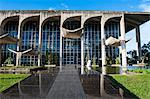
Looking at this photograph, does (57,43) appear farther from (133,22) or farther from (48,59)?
(133,22)

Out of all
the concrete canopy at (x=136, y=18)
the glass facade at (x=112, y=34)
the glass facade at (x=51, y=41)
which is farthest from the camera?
the glass facade at (x=112, y=34)

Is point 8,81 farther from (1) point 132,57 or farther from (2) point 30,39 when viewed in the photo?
(1) point 132,57

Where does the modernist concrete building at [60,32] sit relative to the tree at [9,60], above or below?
above

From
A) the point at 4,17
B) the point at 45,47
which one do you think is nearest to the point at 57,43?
the point at 45,47

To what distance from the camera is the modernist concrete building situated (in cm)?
3662

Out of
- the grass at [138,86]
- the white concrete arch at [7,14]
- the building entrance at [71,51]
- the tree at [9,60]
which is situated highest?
the white concrete arch at [7,14]

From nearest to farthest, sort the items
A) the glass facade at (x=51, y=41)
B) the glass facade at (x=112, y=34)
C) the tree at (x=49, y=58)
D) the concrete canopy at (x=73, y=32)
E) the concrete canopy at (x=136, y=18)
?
the concrete canopy at (x=73, y=32), the concrete canopy at (x=136, y=18), the tree at (x=49, y=58), the glass facade at (x=51, y=41), the glass facade at (x=112, y=34)

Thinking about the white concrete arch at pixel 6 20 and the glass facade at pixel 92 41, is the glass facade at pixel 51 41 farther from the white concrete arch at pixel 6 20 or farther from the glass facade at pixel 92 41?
the white concrete arch at pixel 6 20

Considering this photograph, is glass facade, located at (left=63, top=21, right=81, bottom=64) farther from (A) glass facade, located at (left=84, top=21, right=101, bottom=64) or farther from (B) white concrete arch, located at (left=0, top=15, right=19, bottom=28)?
(B) white concrete arch, located at (left=0, top=15, right=19, bottom=28)

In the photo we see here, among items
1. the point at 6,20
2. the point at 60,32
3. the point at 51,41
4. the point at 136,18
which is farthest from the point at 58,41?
the point at 136,18

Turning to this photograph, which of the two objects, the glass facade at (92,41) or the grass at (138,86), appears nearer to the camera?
the grass at (138,86)

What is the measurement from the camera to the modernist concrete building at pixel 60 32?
120 ft

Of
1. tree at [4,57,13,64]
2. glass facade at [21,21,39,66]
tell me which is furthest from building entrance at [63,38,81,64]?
tree at [4,57,13,64]

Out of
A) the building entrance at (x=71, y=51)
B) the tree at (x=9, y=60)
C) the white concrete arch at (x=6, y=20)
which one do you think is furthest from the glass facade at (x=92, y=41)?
the tree at (x=9, y=60)
